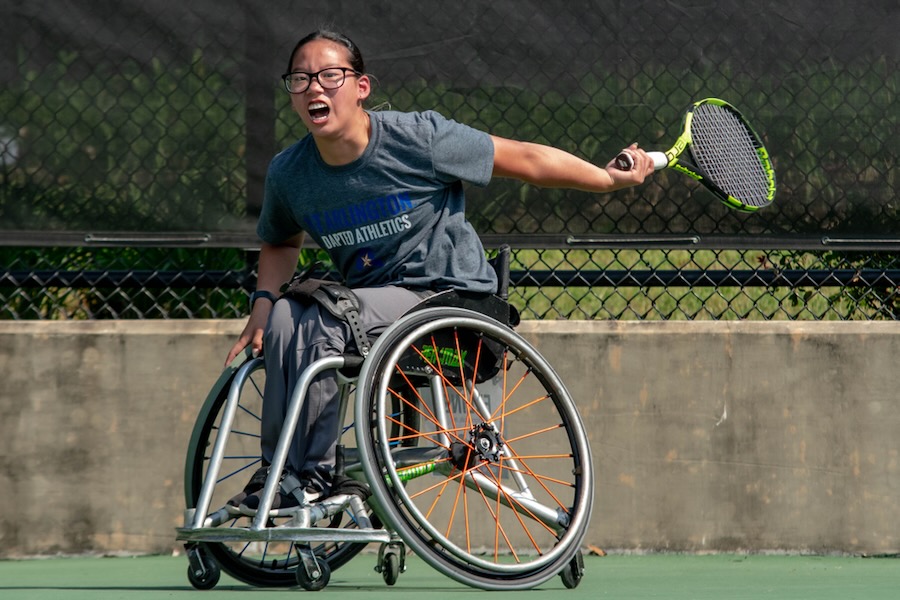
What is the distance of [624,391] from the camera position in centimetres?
473

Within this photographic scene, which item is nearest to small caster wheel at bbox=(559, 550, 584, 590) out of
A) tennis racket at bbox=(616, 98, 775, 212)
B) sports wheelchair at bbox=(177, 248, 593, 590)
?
sports wheelchair at bbox=(177, 248, 593, 590)

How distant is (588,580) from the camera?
4.00 metres

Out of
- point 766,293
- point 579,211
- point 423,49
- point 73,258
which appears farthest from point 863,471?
point 73,258

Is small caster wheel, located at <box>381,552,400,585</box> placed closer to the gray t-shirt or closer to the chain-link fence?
the gray t-shirt

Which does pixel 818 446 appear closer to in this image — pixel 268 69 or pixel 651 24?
pixel 651 24

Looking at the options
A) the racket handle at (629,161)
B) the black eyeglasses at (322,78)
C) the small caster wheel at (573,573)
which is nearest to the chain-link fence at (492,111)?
the racket handle at (629,161)

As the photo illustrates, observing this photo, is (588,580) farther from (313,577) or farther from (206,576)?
(206,576)

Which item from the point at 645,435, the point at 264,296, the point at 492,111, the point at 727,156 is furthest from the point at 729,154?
the point at 264,296

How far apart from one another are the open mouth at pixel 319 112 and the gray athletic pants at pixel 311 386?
49cm

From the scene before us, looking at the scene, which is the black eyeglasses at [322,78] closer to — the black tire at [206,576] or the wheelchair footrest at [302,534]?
the wheelchair footrest at [302,534]

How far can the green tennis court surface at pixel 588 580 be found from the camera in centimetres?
358

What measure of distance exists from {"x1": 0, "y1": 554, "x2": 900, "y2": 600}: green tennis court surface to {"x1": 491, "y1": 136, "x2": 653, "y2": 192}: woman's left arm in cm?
109

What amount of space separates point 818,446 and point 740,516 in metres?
0.35

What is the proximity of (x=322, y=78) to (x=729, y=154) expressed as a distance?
4.81ft
